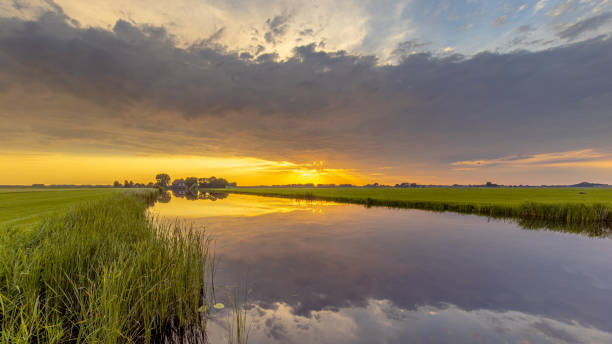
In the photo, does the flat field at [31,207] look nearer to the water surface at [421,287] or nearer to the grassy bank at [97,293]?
the grassy bank at [97,293]

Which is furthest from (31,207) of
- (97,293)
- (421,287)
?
(421,287)

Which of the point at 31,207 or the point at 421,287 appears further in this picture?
the point at 31,207

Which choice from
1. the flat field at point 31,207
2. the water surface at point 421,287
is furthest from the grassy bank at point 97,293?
the flat field at point 31,207

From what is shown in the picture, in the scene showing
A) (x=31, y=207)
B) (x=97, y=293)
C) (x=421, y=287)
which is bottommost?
(x=421, y=287)

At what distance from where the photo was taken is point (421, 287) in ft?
31.5

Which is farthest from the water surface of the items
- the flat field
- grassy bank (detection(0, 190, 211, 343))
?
the flat field

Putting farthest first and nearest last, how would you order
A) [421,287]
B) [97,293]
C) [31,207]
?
[31,207]
[421,287]
[97,293]

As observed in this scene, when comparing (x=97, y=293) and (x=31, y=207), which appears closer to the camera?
(x=97, y=293)

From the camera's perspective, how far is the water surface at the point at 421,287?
6766mm

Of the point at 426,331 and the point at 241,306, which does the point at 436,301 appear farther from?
the point at 241,306

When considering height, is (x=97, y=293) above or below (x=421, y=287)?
above

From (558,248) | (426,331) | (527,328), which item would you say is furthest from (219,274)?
(558,248)

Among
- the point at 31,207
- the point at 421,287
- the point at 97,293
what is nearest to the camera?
the point at 97,293

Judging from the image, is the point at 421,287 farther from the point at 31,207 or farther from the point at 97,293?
the point at 31,207
